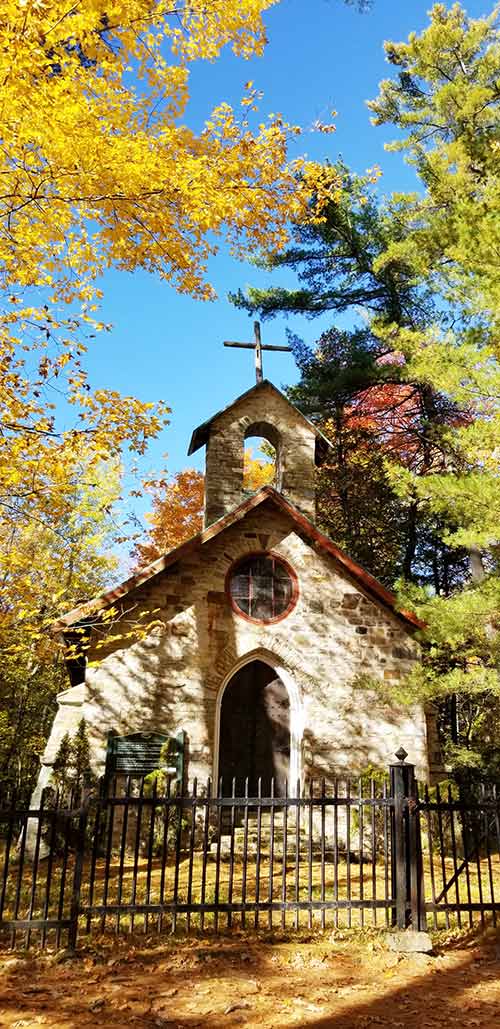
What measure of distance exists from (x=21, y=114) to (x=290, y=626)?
8.95 metres

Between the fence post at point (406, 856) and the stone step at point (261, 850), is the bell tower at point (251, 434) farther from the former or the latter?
the fence post at point (406, 856)

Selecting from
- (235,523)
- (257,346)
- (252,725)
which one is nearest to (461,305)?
(257,346)

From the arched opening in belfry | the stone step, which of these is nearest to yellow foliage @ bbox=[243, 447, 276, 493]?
the arched opening in belfry

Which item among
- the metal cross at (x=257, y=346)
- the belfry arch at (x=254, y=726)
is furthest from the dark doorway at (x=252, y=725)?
the metal cross at (x=257, y=346)

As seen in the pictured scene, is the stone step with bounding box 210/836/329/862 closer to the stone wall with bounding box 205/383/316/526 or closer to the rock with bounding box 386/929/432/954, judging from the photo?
the rock with bounding box 386/929/432/954

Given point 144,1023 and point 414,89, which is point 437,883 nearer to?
point 144,1023

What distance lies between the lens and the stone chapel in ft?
36.2

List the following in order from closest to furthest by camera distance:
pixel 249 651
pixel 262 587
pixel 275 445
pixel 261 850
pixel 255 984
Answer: pixel 255 984 → pixel 261 850 → pixel 249 651 → pixel 262 587 → pixel 275 445

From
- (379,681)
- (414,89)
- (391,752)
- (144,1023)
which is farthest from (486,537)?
(414,89)

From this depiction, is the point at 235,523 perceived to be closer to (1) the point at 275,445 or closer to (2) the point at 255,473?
(1) the point at 275,445

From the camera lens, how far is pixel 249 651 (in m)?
11.8

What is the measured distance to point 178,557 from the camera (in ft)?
38.4

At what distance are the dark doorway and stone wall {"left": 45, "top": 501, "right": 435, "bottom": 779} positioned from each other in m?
2.34

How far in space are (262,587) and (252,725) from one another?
4067 mm
